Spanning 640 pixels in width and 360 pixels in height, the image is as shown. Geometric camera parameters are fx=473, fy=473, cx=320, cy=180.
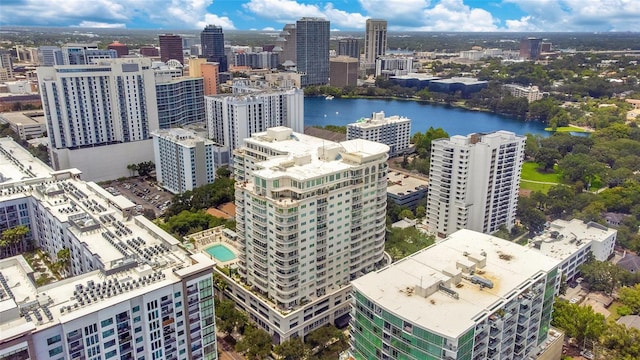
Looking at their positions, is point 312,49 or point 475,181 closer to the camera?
point 475,181

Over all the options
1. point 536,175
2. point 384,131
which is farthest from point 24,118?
point 536,175

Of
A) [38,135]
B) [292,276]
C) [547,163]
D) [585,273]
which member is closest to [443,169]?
[585,273]

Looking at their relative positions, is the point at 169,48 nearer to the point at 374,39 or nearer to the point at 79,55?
the point at 79,55

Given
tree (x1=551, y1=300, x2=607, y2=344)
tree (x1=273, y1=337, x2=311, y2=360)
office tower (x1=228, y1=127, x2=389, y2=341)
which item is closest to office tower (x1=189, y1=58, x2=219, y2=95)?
office tower (x1=228, y1=127, x2=389, y2=341)

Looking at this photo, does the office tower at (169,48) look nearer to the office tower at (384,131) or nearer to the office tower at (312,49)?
the office tower at (312,49)

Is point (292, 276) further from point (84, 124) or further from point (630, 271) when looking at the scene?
point (84, 124)
